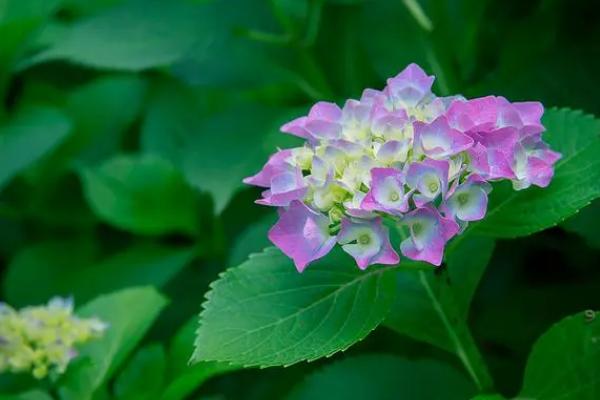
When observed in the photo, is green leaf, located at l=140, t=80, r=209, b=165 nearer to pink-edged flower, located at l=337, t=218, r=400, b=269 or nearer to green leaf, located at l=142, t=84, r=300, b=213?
green leaf, located at l=142, t=84, r=300, b=213

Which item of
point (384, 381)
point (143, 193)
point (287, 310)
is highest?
point (287, 310)

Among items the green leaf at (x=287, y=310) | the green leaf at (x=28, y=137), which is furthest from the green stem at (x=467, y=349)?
the green leaf at (x=28, y=137)

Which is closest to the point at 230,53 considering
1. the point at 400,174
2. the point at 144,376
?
the point at 144,376

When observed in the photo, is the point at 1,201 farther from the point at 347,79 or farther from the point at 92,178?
the point at 347,79

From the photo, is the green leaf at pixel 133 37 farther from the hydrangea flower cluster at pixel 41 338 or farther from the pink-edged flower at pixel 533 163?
the pink-edged flower at pixel 533 163

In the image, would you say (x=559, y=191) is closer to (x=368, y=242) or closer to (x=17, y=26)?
(x=368, y=242)
